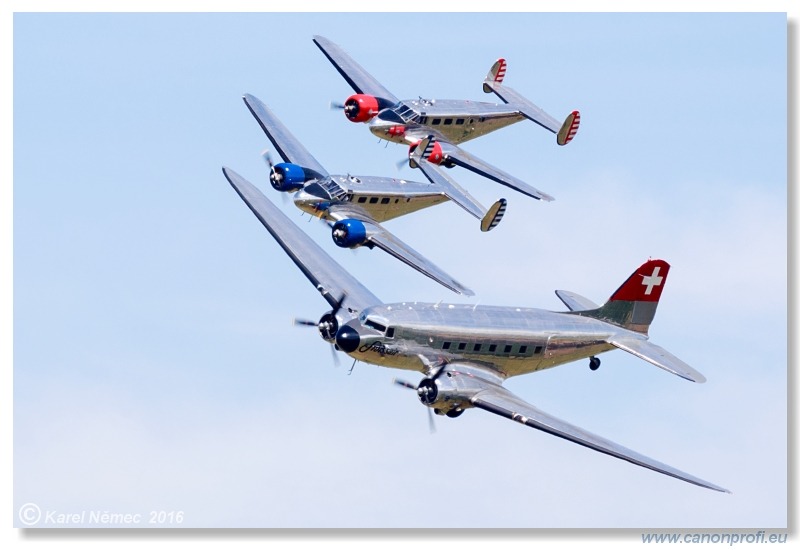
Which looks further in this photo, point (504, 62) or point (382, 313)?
point (504, 62)

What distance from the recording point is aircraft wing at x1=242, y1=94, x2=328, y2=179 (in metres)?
80.3

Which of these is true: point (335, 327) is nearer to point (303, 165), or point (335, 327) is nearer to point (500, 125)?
point (303, 165)

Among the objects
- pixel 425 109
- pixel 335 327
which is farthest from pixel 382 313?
pixel 425 109

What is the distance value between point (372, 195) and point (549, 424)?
21471mm

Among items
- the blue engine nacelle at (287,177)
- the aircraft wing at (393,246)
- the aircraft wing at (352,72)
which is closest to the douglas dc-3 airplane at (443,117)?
the aircraft wing at (352,72)

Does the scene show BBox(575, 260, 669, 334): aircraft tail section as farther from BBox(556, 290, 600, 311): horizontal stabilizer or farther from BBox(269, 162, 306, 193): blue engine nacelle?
BBox(269, 162, 306, 193): blue engine nacelle

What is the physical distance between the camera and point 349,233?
75.2 meters

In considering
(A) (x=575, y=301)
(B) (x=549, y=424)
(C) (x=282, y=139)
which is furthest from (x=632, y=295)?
(C) (x=282, y=139)

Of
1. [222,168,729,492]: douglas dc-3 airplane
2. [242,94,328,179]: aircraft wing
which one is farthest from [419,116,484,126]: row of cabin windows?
[222,168,729,492]: douglas dc-3 airplane

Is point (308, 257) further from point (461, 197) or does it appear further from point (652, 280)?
point (652, 280)

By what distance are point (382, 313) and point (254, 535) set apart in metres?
11.7

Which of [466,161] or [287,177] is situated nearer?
[287,177]

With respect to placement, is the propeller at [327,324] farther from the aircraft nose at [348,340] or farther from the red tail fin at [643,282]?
the red tail fin at [643,282]

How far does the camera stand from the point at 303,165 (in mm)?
80125
